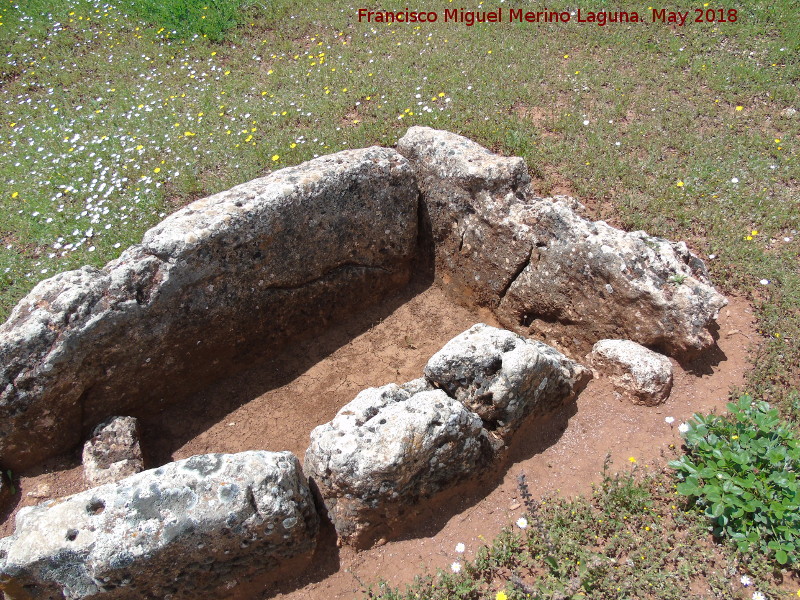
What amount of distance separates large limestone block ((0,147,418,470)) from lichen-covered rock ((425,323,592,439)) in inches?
64.5

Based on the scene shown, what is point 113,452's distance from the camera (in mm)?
4754

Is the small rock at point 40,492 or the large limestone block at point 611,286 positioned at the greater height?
the large limestone block at point 611,286

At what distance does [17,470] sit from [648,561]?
4.43 m

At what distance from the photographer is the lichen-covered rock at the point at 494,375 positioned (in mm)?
4234

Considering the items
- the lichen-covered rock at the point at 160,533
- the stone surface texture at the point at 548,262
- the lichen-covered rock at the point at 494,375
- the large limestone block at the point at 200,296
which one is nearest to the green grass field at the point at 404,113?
the stone surface texture at the point at 548,262

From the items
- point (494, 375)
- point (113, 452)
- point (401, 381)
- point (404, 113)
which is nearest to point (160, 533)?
point (113, 452)

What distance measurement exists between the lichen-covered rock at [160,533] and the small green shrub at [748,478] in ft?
7.97

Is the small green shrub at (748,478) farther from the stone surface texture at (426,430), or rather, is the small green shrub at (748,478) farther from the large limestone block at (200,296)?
the large limestone block at (200,296)

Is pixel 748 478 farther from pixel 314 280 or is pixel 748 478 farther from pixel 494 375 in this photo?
pixel 314 280

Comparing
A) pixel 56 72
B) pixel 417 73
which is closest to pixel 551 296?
pixel 417 73

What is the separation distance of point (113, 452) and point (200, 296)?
1283 millimetres

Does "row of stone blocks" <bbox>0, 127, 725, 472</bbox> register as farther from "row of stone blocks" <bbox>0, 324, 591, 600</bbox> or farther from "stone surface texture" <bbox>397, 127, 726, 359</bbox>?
"row of stone blocks" <bbox>0, 324, 591, 600</bbox>

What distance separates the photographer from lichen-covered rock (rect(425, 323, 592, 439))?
4234 mm

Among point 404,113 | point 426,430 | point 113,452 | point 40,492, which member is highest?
point 404,113
